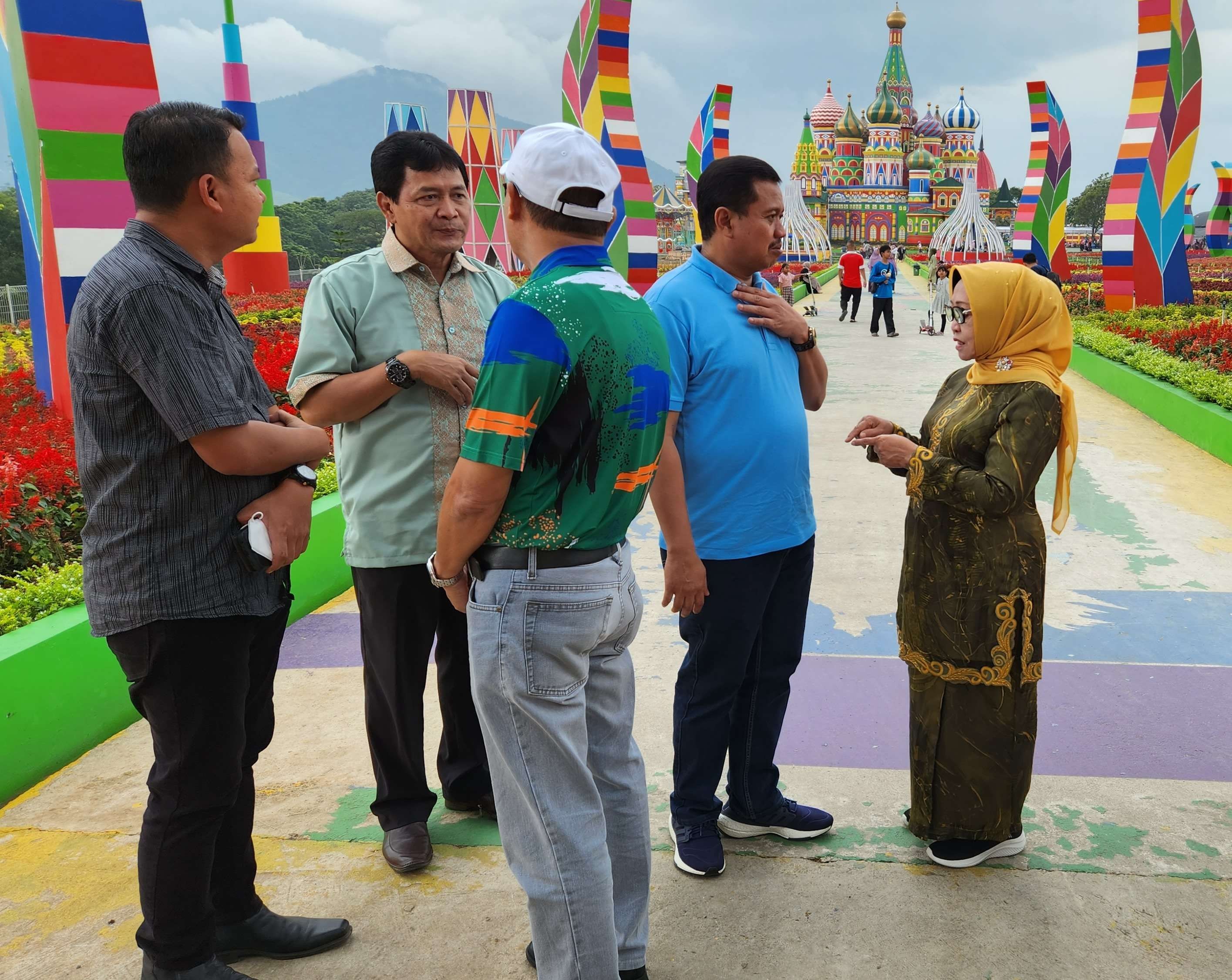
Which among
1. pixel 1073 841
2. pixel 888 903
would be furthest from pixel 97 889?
pixel 1073 841

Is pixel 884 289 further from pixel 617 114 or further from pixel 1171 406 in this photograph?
pixel 1171 406

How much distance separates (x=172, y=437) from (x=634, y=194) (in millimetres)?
11204

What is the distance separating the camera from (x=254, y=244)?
1728 cm

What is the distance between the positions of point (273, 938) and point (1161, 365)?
9283 millimetres

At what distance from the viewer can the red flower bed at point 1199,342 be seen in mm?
8883

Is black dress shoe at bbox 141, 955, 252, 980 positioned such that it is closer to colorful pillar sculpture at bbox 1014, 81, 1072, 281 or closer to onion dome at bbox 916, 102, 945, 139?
colorful pillar sculpture at bbox 1014, 81, 1072, 281

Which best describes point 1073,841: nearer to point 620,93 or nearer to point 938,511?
point 938,511

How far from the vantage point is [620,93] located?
12008 mm

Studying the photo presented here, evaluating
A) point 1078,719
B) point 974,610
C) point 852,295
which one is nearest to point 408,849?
point 974,610

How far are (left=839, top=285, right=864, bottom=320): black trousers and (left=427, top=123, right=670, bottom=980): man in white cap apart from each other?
17.0m

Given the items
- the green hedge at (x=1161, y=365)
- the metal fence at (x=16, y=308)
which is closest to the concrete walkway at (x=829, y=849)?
the green hedge at (x=1161, y=365)

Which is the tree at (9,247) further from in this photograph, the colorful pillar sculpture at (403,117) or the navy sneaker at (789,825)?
the navy sneaker at (789,825)

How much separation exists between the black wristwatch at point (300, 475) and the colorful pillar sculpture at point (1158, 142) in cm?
1347

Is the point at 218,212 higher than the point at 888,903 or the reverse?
higher
